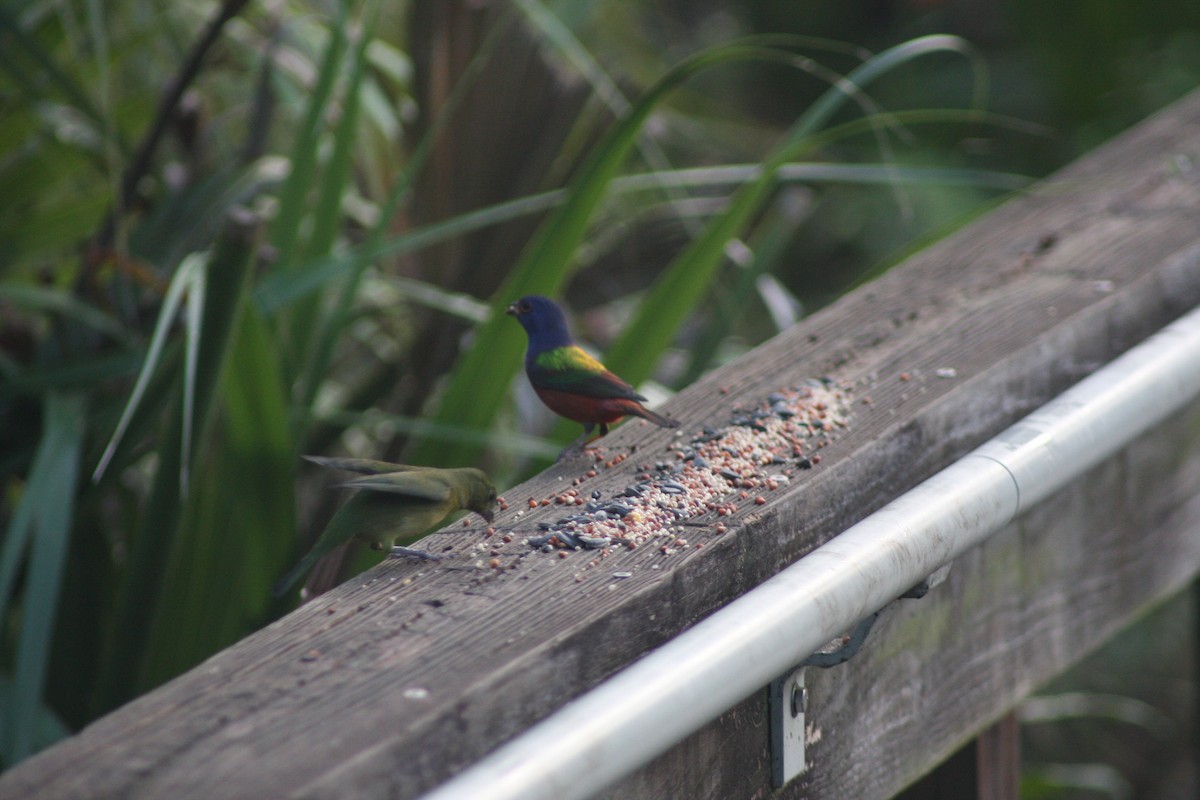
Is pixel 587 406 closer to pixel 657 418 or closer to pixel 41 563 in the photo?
pixel 657 418

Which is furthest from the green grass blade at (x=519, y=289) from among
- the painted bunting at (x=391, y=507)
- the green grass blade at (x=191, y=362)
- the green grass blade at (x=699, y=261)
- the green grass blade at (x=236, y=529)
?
the painted bunting at (x=391, y=507)

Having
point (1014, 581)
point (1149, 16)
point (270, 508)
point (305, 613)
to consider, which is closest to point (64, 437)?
point (270, 508)

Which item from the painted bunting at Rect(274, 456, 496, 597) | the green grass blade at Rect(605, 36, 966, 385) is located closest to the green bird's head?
the painted bunting at Rect(274, 456, 496, 597)

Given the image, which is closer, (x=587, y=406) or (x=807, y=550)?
(x=807, y=550)

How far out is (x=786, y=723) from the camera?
99 centimetres

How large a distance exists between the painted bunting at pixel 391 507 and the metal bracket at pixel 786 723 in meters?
0.32

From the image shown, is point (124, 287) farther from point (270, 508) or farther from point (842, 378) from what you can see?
point (842, 378)

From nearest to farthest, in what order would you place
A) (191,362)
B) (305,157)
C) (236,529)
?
(191,362)
(236,529)
(305,157)

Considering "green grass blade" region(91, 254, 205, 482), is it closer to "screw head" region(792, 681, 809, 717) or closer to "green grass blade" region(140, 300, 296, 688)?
"green grass blade" region(140, 300, 296, 688)

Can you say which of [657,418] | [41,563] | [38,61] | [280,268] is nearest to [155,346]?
[41,563]

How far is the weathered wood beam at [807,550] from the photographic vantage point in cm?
73

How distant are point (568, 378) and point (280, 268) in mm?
634

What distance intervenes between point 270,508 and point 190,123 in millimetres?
930

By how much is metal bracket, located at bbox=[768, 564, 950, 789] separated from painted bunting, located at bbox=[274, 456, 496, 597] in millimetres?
322
